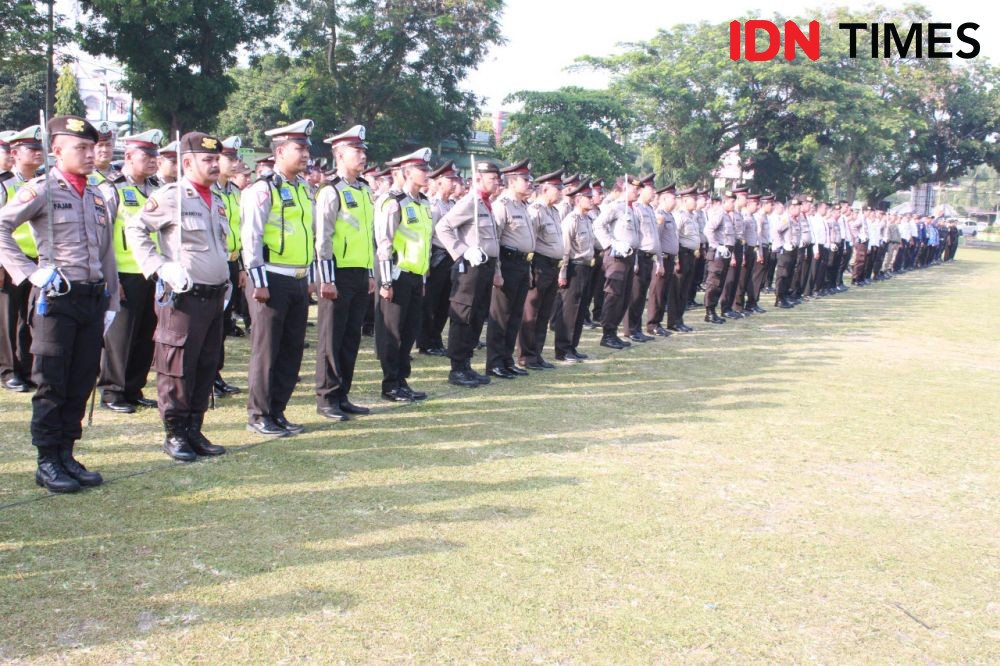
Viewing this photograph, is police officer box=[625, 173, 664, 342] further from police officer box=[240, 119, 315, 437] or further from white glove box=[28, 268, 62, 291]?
white glove box=[28, 268, 62, 291]

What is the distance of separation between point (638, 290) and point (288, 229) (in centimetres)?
603

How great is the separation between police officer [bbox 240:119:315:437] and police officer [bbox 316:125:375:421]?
0.27 meters

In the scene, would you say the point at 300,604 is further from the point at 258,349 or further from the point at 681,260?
the point at 681,260

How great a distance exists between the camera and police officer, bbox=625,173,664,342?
35.0 ft

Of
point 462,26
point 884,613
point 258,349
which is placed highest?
point 462,26

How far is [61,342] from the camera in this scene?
4547 millimetres

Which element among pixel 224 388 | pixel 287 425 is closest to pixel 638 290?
pixel 224 388

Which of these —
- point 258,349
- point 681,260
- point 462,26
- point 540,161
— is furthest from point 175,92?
point 258,349

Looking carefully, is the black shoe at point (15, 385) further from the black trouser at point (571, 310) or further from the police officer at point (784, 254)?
the police officer at point (784, 254)

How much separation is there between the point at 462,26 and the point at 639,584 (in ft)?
105

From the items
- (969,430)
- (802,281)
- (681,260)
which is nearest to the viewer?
(969,430)

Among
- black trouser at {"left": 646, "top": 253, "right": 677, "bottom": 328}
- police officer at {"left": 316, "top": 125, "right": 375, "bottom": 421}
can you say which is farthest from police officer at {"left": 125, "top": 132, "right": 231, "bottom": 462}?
black trouser at {"left": 646, "top": 253, "right": 677, "bottom": 328}

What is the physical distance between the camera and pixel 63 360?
4.55 m

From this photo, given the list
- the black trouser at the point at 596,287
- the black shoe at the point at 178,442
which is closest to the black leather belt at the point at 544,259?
the black trouser at the point at 596,287
